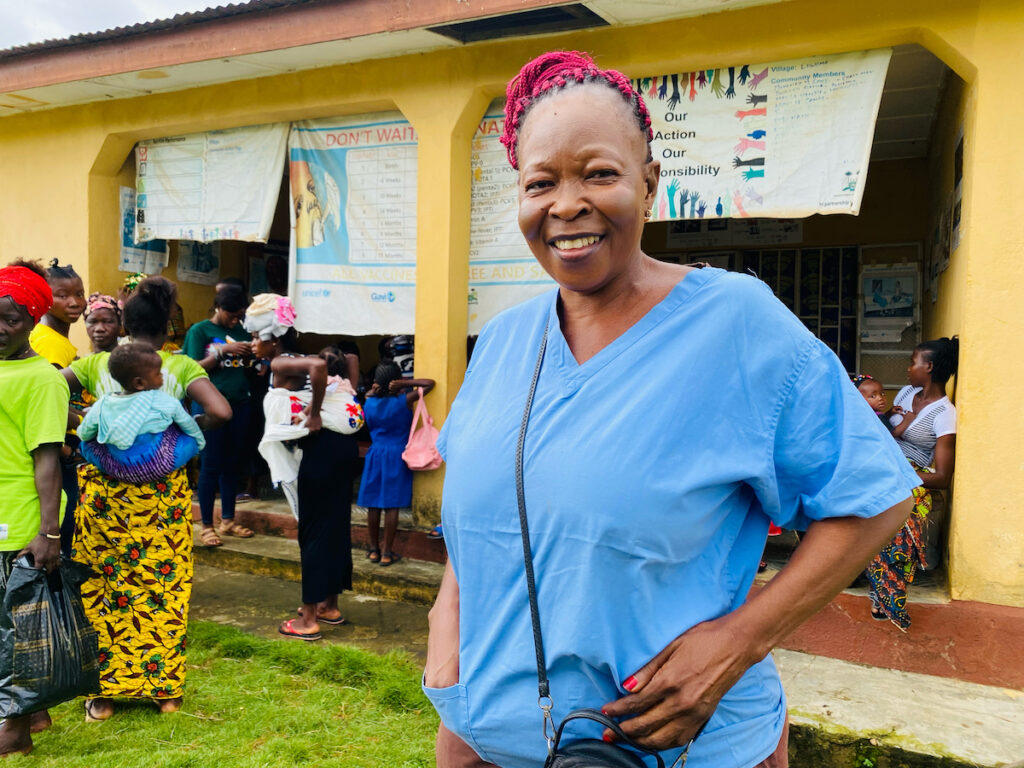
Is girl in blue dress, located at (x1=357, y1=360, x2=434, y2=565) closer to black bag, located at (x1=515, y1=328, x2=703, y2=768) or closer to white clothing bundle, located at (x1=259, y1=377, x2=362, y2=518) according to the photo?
white clothing bundle, located at (x1=259, y1=377, x2=362, y2=518)

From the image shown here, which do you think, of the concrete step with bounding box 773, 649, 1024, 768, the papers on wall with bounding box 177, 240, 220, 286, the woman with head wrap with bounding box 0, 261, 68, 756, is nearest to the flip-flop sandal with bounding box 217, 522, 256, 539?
the papers on wall with bounding box 177, 240, 220, 286

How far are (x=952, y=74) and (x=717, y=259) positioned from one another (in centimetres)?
306

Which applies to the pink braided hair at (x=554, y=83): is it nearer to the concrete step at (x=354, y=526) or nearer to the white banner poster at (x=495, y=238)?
the white banner poster at (x=495, y=238)

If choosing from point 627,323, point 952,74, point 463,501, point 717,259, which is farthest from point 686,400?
point 717,259

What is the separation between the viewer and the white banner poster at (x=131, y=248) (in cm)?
698

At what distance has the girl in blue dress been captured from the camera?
5219 millimetres

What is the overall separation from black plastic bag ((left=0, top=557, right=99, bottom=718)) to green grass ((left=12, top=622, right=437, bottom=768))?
280mm

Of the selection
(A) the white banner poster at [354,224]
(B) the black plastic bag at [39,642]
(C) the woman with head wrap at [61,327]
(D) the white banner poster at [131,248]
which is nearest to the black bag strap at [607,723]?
(B) the black plastic bag at [39,642]

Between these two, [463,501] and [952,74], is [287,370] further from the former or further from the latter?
[952,74]

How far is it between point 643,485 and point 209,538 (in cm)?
529

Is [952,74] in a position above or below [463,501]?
above

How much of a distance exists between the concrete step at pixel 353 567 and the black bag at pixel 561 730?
3826 mm

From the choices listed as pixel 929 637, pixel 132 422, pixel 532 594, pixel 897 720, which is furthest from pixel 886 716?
pixel 132 422

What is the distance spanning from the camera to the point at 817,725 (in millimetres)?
3143
